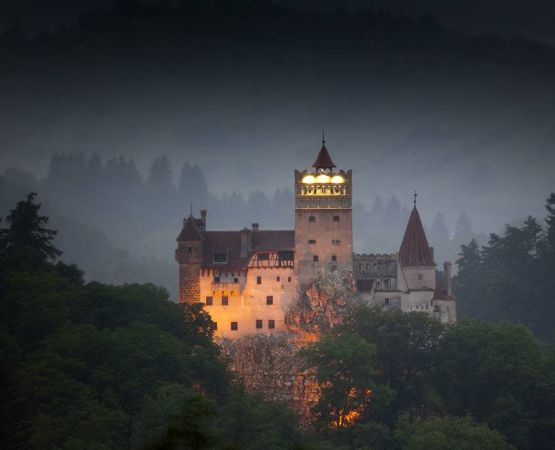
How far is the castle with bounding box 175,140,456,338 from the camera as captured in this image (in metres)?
108

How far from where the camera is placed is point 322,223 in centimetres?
10912

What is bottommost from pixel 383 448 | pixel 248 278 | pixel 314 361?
pixel 383 448

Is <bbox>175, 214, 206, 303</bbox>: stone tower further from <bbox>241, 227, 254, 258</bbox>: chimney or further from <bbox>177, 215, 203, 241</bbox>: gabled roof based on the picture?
<bbox>241, 227, 254, 258</bbox>: chimney

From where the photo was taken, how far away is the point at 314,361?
10306cm

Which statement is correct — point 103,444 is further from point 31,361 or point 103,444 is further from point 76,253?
point 76,253

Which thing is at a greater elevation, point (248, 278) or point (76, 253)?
point (76, 253)

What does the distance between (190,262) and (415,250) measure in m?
18.2

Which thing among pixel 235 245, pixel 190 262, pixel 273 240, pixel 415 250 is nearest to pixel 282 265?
pixel 273 240

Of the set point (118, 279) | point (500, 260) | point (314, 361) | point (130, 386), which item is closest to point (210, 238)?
point (314, 361)

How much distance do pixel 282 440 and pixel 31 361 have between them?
60.1 feet

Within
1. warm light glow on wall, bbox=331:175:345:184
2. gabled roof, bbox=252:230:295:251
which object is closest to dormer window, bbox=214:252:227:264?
gabled roof, bbox=252:230:295:251

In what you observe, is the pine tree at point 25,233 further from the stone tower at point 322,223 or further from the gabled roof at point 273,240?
the stone tower at point 322,223

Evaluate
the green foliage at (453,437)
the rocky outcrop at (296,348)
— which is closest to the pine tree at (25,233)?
the rocky outcrop at (296,348)

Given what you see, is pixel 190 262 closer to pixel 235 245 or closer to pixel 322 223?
pixel 235 245
